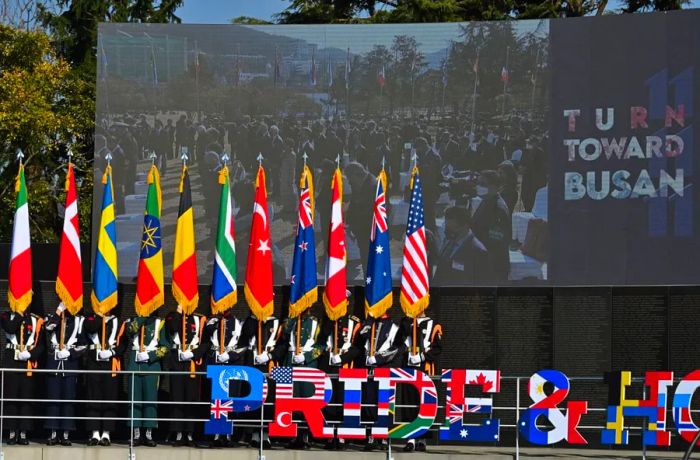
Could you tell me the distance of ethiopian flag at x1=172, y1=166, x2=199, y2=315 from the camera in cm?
1571

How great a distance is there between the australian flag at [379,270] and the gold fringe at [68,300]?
315cm

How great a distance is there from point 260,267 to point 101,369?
6.72ft

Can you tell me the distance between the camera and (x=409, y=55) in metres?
19.5

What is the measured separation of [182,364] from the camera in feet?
50.4

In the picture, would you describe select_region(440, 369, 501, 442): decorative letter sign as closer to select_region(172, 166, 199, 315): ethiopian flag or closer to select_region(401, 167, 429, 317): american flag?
select_region(401, 167, 429, 317): american flag

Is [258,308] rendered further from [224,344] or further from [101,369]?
[101,369]

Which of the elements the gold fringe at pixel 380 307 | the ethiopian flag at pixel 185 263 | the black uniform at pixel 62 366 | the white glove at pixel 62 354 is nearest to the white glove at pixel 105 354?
the black uniform at pixel 62 366

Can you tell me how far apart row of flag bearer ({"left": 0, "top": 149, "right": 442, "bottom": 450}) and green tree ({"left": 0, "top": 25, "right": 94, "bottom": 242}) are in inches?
394

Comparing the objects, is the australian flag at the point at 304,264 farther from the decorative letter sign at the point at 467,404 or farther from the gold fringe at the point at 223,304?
the decorative letter sign at the point at 467,404

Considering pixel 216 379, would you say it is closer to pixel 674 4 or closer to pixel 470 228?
pixel 470 228

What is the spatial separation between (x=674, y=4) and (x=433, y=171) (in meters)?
12.7

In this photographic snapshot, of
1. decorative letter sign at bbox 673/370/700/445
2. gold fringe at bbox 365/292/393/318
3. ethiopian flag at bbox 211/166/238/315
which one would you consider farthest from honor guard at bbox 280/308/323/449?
decorative letter sign at bbox 673/370/700/445

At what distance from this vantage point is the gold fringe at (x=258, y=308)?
50.9ft

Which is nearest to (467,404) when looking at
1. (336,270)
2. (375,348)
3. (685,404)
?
(375,348)
